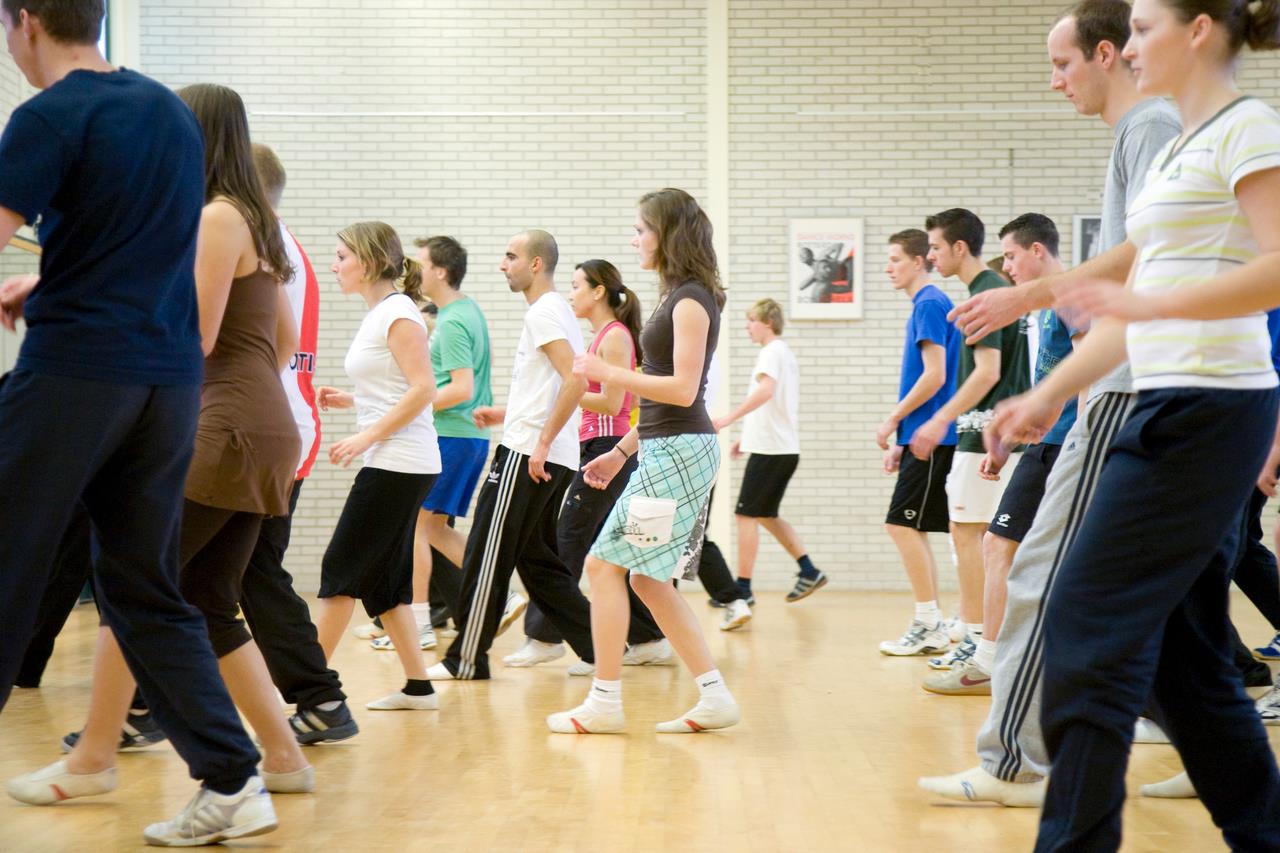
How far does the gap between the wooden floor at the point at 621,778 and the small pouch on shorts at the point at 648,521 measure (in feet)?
1.99

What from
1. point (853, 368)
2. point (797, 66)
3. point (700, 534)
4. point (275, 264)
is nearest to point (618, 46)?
point (797, 66)

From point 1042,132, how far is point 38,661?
7.48m

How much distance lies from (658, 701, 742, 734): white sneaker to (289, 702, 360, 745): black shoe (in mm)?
962

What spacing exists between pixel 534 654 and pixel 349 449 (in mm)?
2017

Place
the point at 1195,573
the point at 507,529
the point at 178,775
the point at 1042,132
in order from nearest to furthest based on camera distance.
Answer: the point at 1195,573, the point at 178,775, the point at 507,529, the point at 1042,132

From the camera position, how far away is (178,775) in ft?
10.8

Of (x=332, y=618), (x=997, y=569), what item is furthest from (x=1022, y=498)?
(x=332, y=618)

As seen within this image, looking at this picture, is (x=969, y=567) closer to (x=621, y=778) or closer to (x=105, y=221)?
Result: (x=621, y=778)

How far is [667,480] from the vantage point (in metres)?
3.86

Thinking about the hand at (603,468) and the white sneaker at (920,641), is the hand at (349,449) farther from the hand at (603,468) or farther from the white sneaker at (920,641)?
the white sneaker at (920,641)

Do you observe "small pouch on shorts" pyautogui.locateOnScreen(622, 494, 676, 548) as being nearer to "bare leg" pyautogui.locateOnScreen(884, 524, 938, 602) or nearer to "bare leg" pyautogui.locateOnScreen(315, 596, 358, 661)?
"bare leg" pyautogui.locateOnScreen(315, 596, 358, 661)

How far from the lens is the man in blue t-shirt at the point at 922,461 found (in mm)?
5676

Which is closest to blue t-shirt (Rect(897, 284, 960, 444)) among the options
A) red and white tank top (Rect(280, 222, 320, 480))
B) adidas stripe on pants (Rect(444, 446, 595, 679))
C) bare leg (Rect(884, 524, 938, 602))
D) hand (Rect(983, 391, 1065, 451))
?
bare leg (Rect(884, 524, 938, 602))

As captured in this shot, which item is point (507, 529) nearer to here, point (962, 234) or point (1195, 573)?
point (962, 234)
